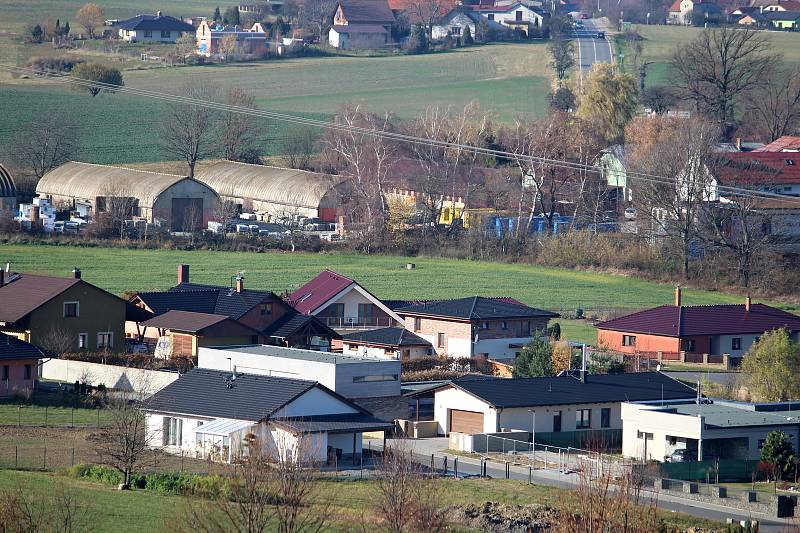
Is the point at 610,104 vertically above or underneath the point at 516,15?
underneath

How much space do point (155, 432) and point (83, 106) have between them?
66477 millimetres

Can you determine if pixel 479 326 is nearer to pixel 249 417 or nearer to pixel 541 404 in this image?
pixel 541 404

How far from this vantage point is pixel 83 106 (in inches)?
3984

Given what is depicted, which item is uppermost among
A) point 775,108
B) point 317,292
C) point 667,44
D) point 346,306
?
point 667,44

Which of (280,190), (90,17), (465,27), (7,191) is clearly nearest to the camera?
(7,191)

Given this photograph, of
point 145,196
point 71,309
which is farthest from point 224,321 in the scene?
point 145,196

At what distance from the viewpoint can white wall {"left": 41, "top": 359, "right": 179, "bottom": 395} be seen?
42719mm

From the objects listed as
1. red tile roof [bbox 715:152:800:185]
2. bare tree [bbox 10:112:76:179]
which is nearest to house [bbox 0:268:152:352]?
red tile roof [bbox 715:152:800:185]

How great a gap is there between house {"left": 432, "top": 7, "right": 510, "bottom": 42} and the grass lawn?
96185mm

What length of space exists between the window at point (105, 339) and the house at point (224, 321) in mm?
1091

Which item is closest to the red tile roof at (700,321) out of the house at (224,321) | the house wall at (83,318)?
the house at (224,321)

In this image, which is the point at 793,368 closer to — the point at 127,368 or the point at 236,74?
the point at 127,368

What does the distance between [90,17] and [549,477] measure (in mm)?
90762

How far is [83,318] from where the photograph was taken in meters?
47.9
